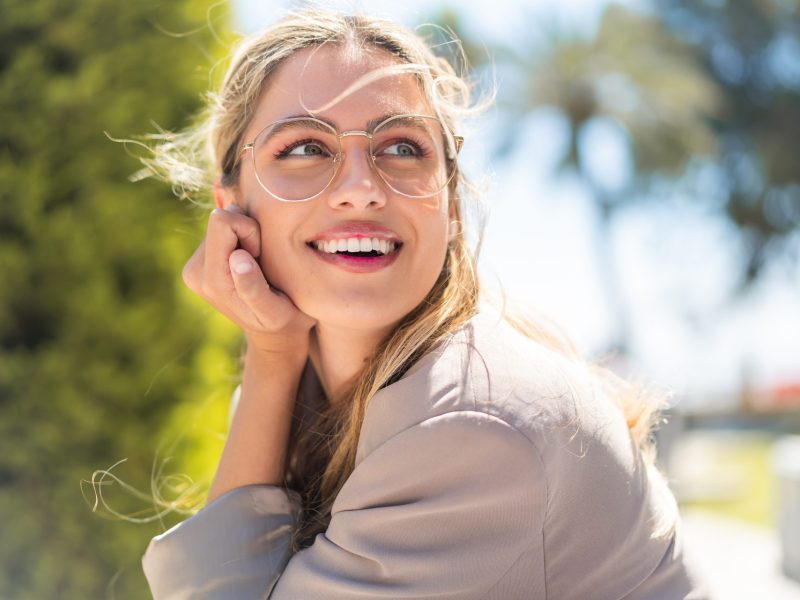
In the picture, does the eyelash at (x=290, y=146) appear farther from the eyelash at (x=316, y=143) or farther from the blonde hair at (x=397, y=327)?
the blonde hair at (x=397, y=327)

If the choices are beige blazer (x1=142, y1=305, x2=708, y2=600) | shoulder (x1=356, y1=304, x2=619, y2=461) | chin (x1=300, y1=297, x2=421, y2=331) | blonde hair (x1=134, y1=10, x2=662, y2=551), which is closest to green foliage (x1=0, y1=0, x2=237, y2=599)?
blonde hair (x1=134, y1=10, x2=662, y2=551)

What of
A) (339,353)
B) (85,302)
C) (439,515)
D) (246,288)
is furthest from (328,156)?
(85,302)

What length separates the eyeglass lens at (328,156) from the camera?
231 cm

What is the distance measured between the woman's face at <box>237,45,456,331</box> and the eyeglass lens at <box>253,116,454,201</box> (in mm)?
20

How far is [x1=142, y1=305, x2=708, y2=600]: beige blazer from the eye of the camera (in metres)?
2.00

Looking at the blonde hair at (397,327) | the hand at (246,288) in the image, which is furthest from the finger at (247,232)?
the blonde hair at (397,327)

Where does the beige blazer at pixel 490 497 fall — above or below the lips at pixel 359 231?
below

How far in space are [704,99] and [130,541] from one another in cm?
2148

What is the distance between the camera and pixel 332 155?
2316 mm

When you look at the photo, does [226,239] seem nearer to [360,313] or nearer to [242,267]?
[242,267]

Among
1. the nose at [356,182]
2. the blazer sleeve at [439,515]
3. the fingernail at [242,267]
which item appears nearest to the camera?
the blazer sleeve at [439,515]

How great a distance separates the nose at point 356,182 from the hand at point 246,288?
1.10ft

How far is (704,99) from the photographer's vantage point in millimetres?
23016

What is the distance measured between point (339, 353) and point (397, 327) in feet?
0.73
